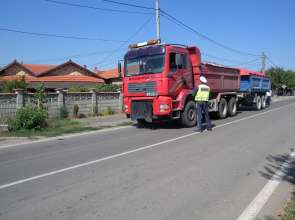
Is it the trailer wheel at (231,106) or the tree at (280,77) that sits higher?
the tree at (280,77)

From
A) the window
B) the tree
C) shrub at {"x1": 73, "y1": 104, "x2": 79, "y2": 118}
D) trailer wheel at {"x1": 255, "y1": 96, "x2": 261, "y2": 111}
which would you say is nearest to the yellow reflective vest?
the window

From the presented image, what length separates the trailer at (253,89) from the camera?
22.1 m

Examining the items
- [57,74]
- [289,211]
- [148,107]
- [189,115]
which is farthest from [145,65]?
[57,74]

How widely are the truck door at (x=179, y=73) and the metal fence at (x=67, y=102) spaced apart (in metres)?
7.24

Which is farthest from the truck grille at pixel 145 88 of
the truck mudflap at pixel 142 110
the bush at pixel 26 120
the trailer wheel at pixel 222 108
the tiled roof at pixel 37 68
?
the tiled roof at pixel 37 68

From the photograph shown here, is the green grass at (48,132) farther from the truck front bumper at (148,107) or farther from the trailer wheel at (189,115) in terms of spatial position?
the trailer wheel at (189,115)

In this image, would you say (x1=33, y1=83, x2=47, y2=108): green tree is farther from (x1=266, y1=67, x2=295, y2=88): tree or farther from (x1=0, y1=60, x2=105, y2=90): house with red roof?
(x1=266, y1=67, x2=295, y2=88): tree

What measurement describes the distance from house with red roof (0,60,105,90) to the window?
29.3 m

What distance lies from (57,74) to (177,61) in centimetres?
3681

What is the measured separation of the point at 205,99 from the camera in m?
12.9

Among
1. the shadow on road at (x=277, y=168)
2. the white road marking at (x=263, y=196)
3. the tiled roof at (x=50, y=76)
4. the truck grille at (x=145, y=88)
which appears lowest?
the white road marking at (x=263, y=196)

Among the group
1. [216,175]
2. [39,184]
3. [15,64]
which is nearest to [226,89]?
[216,175]

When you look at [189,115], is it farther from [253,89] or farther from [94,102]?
[253,89]

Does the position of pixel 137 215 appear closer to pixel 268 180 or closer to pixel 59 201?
pixel 59 201
